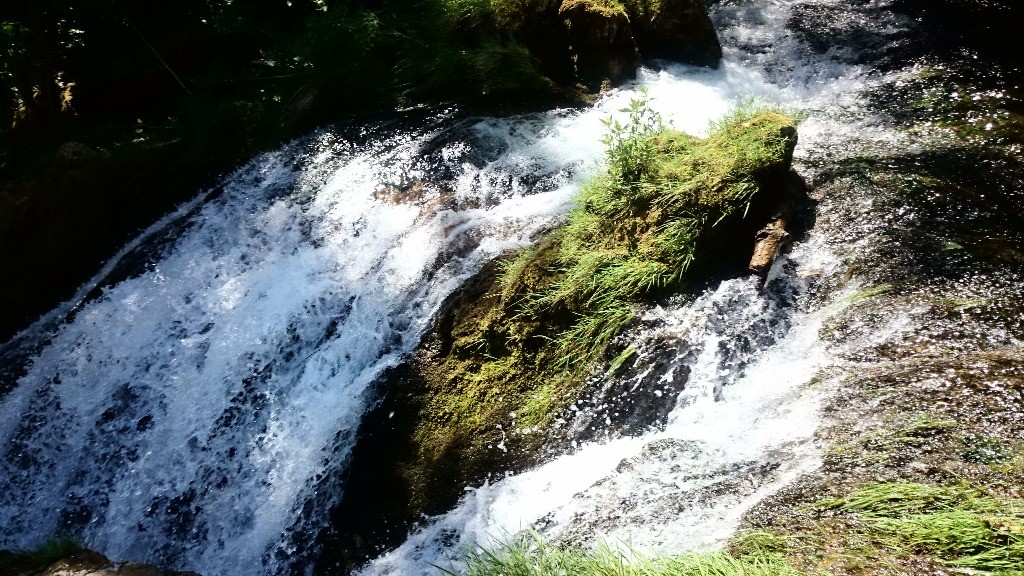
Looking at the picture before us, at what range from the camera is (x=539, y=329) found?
4.11m

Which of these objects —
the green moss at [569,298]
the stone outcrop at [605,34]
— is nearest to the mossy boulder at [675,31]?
the stone outcrop at [605,34]

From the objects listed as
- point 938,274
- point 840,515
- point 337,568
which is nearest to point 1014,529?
point 840,515

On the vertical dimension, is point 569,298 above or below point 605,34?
below

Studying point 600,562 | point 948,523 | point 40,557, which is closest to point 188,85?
point 40,557

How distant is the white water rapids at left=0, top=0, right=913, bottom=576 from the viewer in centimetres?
336

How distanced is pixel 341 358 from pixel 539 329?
161 centimetres

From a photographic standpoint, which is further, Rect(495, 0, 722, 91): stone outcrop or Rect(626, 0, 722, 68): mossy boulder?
Rect(626, 0, 722, 68): mossy boulder

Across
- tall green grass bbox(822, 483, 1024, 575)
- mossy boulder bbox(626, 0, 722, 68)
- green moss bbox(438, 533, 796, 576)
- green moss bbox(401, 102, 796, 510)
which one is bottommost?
green moss bbox(438, 533, 796, 576)

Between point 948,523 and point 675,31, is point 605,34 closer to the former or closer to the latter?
point 675,31

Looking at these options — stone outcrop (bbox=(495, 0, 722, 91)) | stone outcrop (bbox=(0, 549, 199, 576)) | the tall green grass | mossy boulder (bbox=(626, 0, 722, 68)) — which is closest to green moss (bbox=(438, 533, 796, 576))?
the tall green grass

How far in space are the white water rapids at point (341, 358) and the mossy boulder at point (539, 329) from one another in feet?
0.71

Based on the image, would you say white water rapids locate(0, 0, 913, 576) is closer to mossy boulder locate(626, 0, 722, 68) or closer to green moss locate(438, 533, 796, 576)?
green moss locate(438, 533, 796, 576)

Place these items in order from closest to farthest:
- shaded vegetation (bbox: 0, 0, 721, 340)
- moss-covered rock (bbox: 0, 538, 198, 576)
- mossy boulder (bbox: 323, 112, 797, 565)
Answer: moss-covered rock (bbox: 0, 538, 198, 576) < mossy boulder (bbox: 323, 112, 797, 565) < shaded vegetation (bbox: 0, 0, 721, 340)

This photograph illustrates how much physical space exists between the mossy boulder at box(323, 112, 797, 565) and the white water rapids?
0.71 feet
